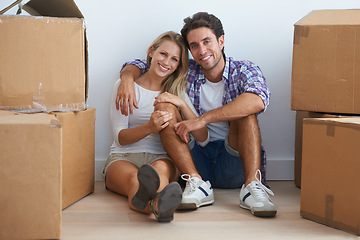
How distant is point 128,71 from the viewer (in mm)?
1997

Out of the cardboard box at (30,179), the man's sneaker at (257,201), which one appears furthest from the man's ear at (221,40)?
the cardboard box at (30,179)

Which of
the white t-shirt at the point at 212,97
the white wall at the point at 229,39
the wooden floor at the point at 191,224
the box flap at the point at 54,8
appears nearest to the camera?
the wooden floor at the point at 191,224

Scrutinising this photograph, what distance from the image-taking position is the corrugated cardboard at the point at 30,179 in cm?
126

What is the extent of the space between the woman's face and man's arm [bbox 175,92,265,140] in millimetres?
304

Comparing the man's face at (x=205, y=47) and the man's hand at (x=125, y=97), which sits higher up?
the man's face at (x=205, y=47)

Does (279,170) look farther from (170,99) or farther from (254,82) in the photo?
(170,99)

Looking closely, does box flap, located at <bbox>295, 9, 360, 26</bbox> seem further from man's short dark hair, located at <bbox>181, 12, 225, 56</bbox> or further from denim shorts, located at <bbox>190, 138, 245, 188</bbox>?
denim shorts, located at <bbox>190, 138, 245, 188</bbox>

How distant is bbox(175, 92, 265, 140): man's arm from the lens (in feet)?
5.78

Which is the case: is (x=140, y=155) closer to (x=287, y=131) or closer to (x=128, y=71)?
(x=128, y=71)

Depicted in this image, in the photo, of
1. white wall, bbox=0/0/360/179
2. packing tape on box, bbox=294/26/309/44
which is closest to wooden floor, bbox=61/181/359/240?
white wall, bbox=0/0/360/179

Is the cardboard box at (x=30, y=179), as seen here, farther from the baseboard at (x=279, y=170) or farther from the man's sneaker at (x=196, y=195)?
the baseboard at (x=279, y=170)

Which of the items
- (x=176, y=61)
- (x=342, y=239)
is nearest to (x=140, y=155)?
(x=176, y=61)

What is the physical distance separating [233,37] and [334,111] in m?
0.71

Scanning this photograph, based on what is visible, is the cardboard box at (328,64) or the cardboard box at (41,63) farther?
the cardboard box at (328,64)
